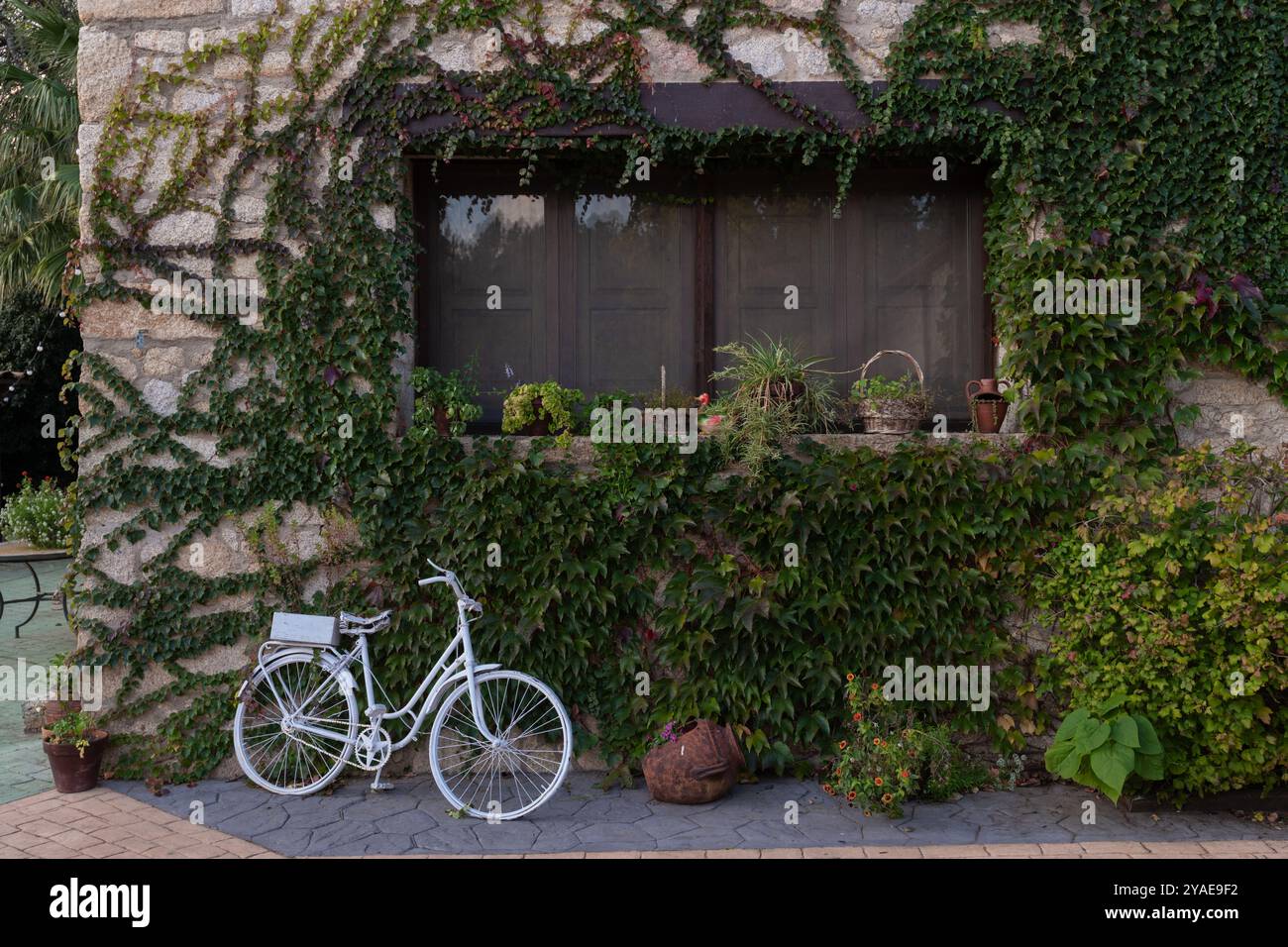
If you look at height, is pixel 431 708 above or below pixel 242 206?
below

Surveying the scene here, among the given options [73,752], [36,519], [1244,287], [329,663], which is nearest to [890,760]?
[329,663]

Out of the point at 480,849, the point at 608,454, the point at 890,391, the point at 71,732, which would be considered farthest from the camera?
the point at 890,391

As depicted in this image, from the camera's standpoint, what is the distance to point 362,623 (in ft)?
15.9

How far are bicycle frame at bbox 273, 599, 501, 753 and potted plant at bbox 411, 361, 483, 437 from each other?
0.98 metres

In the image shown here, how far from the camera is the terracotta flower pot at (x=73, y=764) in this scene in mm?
4809

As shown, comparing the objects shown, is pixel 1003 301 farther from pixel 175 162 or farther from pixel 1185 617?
pixel 175 162

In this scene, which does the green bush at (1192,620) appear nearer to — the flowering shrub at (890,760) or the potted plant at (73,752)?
the flowering shrub at (890,760)

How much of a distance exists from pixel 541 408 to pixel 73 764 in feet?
9.68

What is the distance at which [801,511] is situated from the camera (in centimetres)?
503

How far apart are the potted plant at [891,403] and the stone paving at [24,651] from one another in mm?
4718

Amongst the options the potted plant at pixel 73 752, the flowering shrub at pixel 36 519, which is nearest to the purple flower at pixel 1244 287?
the potted plant at pixel 73 752

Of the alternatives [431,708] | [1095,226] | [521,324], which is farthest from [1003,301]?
[431,708]

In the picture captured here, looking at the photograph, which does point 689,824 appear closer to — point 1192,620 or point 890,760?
point 890,760

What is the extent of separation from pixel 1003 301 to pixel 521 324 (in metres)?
2.71
